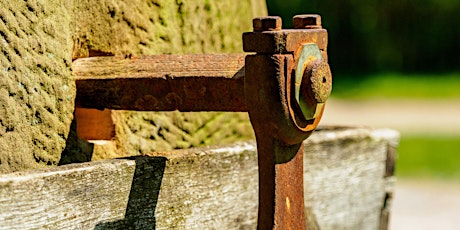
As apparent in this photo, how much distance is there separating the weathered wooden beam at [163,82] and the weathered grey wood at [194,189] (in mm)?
125

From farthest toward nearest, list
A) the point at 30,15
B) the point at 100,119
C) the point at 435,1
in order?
the point at 435,1, the point at 100,119, the point at 30,15

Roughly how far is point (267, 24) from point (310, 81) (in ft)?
0.41

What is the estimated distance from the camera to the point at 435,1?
1412 cm

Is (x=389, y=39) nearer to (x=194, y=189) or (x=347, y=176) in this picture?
(x=347, y=176)

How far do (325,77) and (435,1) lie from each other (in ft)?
42.5

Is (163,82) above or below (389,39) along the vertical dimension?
above

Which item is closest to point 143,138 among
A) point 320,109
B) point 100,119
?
point 100,119

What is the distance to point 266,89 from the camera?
1.56m

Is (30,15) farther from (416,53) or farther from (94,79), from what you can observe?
(416,53)

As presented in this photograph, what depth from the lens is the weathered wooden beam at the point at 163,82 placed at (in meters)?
1.71

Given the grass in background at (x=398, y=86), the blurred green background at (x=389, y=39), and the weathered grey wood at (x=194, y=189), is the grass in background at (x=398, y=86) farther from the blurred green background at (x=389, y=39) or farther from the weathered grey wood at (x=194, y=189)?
the weathered grey wood at (x=194, y=189)

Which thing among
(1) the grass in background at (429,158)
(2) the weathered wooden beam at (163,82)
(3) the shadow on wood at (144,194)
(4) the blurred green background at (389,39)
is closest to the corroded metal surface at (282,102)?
(2) the weathered wooden beam at (163,82)

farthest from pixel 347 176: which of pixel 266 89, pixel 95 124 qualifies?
pixel 266 89

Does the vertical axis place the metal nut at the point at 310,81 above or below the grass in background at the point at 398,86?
above
